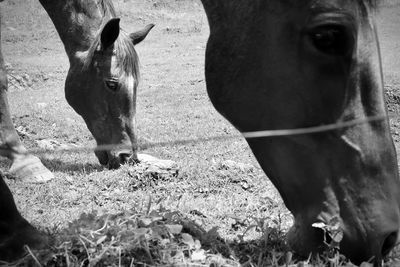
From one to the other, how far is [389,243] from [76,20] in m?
4.37

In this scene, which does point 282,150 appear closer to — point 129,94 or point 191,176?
point 191,176

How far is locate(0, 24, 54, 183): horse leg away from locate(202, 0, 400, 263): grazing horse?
126 inches

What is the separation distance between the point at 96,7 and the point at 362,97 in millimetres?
4153

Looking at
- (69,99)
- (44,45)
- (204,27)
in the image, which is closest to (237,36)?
(69,99)

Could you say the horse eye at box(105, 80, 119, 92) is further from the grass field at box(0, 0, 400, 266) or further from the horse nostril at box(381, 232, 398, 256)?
the horse nostril at box(381, 232, 398, 256)

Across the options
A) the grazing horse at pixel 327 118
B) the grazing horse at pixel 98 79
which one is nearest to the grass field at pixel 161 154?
the grazing horse at pixel 98 79

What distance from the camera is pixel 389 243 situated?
1994mm

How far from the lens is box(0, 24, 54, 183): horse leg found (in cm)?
486

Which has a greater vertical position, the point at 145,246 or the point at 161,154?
the point at 145,246

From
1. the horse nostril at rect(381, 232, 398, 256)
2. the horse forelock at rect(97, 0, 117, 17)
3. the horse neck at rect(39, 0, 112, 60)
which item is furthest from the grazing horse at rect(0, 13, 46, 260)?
the horse forelock at rect(97, 0, 117, 17)

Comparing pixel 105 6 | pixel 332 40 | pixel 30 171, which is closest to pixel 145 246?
pixel 332 40

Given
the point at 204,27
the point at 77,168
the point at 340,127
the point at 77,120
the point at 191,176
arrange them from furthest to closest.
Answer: the point at 204,27, the point at 77,120, the point at 77,168, the point at 191,176, the point at 340,127

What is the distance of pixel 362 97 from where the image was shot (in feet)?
6.66

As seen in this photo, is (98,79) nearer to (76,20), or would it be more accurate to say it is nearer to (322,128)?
(76,20)
